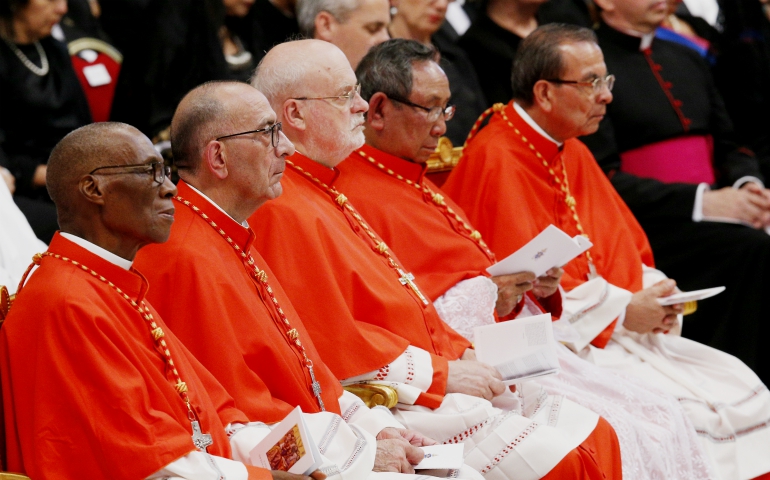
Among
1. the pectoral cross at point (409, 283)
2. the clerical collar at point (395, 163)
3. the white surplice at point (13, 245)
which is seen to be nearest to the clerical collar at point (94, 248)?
the white surplice at point (13, 245)

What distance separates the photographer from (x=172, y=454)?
271 cm

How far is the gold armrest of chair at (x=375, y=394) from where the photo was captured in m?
3.63

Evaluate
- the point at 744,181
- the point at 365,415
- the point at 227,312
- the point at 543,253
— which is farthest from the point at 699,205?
the point at 227,312

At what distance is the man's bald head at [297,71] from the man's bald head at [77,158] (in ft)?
4.16

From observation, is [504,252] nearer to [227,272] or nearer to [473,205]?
[473,205]

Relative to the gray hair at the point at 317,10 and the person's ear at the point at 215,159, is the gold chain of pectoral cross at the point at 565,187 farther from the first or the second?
the person's ear at the point at 215,159

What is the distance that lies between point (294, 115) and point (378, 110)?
565 millimetres

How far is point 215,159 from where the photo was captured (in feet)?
11.3

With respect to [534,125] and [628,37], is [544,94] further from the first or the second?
[628,37]

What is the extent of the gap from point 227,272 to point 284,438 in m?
0.66

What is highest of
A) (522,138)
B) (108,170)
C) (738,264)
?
(108,170)

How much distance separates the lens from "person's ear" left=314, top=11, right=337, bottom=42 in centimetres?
545

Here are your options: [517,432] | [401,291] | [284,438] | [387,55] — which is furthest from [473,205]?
[284,438]

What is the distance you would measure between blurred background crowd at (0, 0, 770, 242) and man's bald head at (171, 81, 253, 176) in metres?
1.72
